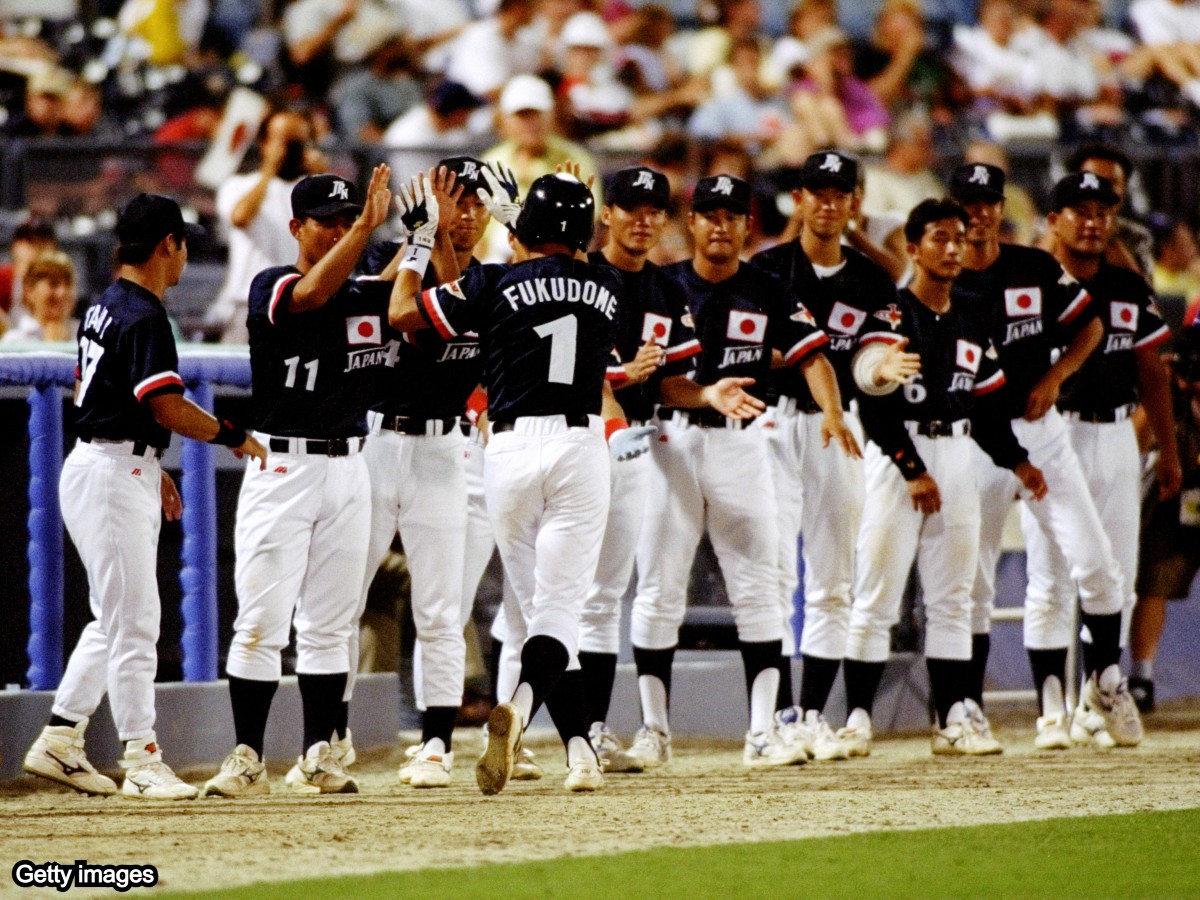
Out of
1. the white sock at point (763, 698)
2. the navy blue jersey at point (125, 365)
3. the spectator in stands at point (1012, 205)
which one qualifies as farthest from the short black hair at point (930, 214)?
the spectator in stands at point (1012, 205)

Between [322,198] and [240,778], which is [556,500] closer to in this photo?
[322,198]

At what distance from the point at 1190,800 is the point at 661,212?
2638 millimetres

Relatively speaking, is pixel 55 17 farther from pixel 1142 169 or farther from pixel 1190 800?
pixel 1190 800

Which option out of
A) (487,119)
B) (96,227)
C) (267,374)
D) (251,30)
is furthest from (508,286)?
(251,30)

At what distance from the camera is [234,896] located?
4121 mm

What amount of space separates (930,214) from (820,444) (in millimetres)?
949

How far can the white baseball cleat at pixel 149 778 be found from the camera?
5965 millimetres

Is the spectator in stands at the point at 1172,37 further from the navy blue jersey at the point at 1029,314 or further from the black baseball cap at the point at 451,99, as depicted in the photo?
the navy blue jersey at the point at 1029,314

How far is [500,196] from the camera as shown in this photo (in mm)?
6418

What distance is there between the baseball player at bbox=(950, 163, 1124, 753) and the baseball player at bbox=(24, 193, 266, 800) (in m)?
3.11

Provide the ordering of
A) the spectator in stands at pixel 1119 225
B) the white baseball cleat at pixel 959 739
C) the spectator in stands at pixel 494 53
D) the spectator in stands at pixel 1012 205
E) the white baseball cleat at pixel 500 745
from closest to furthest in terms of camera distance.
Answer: the white baseball cleat at pixel 500 745
the white baseball cleat at pixel 959 739
the spectator in stands at pixel 1119 225
the spectator in stands at pixel 1012 205
the spectator in stands at pixel 494 53

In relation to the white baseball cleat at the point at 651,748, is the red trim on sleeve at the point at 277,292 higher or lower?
higher

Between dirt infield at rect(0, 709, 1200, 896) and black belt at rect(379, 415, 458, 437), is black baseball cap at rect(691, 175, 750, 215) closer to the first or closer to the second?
black belt at rect(379, 415, 458, 437)

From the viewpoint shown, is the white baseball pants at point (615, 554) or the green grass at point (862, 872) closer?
the green grass at point (862, 872)
